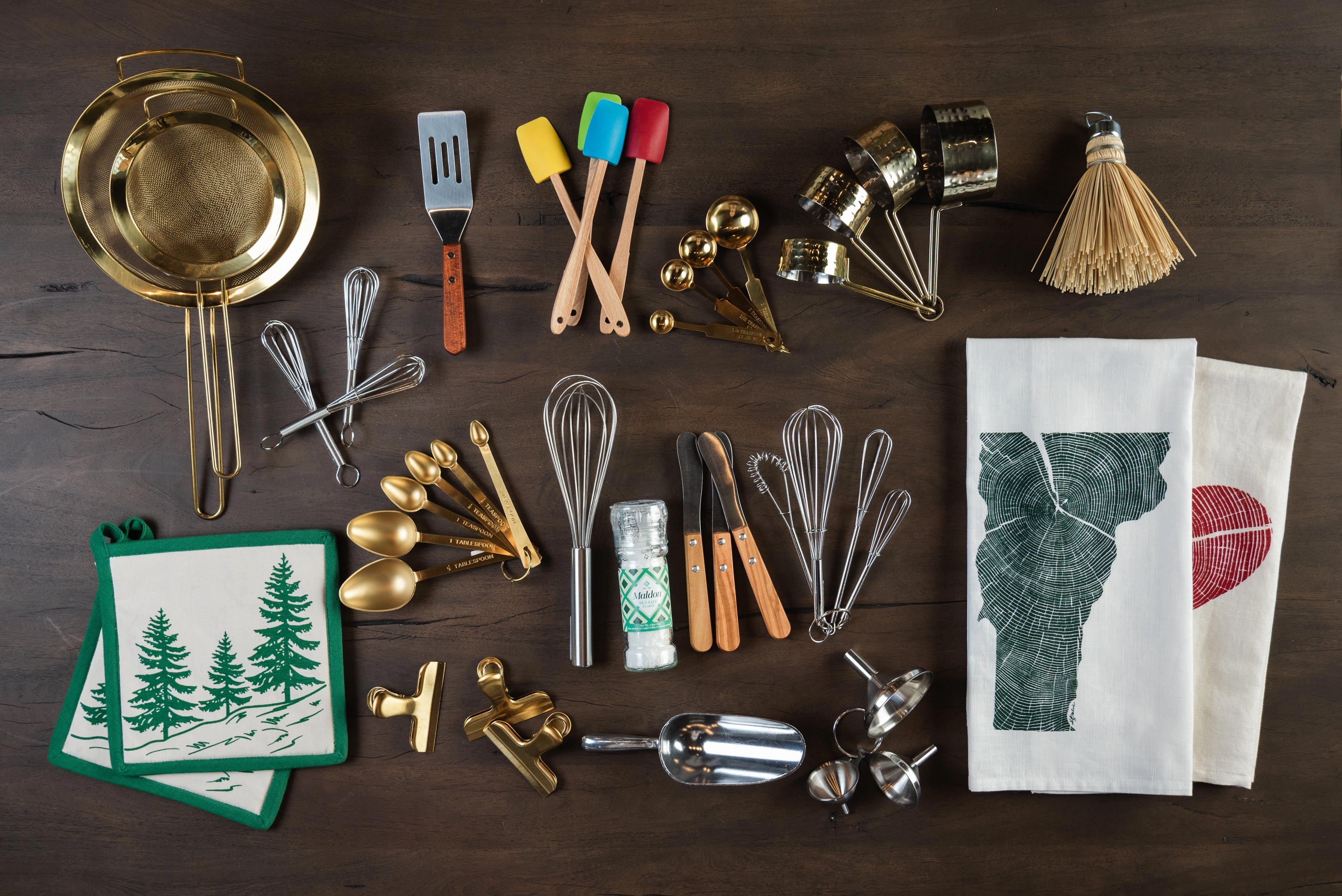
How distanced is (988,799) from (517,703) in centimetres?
65

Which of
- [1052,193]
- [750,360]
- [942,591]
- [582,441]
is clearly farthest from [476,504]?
[1052,193]

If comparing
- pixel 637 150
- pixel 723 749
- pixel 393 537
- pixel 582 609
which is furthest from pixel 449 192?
pixel 723 749

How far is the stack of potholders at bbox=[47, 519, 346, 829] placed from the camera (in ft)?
3.07

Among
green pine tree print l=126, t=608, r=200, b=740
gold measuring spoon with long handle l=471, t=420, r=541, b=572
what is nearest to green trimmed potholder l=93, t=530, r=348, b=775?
green pine tree print l=126, t=608, r=200, b=740

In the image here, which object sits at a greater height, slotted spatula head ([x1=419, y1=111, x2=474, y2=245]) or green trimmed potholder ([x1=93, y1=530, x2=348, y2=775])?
slotted spatula head ([x1=419, y1=111, x2=474, y2=245])

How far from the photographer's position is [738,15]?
0.95 m

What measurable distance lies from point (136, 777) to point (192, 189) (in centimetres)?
79

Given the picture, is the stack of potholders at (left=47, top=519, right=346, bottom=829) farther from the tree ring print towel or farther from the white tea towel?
the white tea towel

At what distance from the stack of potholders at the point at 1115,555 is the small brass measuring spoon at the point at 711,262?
29 cm

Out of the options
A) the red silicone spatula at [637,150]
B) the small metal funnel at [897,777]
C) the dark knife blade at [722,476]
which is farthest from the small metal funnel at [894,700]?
the red silicone spatula at [637,150]

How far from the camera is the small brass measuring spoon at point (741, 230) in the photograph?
35.7 inches

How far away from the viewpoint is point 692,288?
0.94 meters

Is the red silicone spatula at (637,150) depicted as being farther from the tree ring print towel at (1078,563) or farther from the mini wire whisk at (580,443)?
the tree ring print towel at (1078,563)

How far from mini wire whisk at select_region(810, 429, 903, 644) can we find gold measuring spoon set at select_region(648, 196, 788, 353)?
6.8 inches
